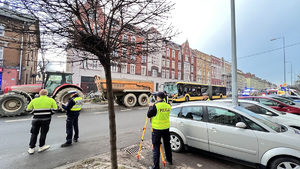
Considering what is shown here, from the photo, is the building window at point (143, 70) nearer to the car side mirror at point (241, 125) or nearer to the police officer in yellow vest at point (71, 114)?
the police officer in yellow vest at point (71, 114)

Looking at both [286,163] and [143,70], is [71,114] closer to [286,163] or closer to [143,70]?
[286,163]

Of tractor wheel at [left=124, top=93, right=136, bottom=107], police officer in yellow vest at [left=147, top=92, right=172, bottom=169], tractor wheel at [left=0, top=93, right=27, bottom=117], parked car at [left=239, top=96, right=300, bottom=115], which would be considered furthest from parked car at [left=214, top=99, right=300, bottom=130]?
tractor wheel at [left=0, top=93, right=27, bottom=117]

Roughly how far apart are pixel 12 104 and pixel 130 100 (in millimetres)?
7925

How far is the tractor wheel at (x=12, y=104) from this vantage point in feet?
24.3

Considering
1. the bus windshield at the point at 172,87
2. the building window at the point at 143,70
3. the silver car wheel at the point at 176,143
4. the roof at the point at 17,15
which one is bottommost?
the silver car wheel at the point at 176,143

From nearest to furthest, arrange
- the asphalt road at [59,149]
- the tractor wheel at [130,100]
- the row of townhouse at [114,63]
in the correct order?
the row of townhouse at [114,63] → the asphalt road at [59,149] → the tractor wheel at [130,100]

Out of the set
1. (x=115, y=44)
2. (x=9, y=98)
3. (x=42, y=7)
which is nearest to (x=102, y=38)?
(x=115, y=44)

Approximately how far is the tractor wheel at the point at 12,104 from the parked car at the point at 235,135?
29.4ft

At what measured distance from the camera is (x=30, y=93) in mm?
8797

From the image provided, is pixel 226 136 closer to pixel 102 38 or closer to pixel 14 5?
pixel 102 38

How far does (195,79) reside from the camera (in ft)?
140

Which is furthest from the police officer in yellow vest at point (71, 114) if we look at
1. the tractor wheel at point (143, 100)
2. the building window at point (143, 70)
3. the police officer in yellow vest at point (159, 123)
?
the building window at point (143, 70)

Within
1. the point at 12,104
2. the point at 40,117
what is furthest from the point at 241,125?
the point at 12,104

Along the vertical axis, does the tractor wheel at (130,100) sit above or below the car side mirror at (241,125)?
below
